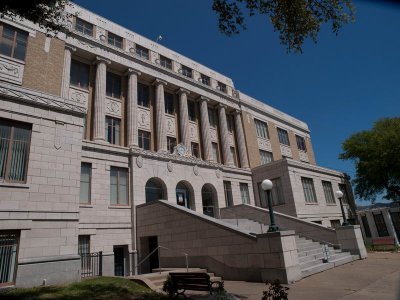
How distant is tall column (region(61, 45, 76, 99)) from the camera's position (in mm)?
20719

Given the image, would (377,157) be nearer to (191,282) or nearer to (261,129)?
(261,129)

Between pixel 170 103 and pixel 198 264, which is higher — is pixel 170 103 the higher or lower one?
the higher one

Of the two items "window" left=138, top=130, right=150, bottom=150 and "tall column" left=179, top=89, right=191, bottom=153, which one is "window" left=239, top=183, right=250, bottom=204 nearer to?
"tall column" left=179, top=89, right=191, bottom=153

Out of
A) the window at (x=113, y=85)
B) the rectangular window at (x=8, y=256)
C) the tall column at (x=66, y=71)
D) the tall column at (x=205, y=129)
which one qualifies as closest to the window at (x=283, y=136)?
the tall column at (x=205, y=129)

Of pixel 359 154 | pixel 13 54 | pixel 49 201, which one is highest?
pixel 13 54

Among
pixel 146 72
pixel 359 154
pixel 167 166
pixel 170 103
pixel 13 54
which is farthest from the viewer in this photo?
pixel 359 154

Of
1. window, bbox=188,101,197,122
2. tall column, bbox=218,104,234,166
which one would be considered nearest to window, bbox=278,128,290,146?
tall column, bbox=218,104,234,166

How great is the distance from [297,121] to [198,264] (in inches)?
1365

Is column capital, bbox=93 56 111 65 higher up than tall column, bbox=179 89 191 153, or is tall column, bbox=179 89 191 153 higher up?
column capital, bbox=93 56 111 65

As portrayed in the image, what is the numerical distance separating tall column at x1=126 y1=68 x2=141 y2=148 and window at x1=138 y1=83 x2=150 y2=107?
1.45 m

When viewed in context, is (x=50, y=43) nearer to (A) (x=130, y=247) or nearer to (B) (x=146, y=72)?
(B) (x=146, y=72)

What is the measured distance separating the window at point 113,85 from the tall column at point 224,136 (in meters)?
11.8

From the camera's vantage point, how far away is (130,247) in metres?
19.5

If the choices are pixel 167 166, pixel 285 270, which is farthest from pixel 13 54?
pixel 285 270
